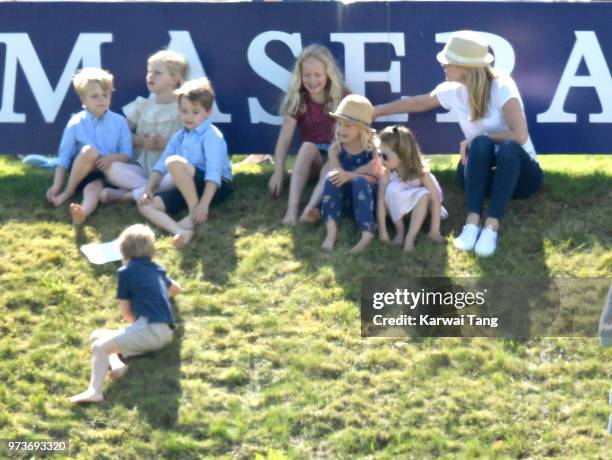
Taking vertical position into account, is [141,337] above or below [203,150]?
below

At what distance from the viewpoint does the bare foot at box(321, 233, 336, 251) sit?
32.6 ft

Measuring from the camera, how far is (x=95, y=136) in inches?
424

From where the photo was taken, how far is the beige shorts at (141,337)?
8719 mm

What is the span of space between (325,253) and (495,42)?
223cm

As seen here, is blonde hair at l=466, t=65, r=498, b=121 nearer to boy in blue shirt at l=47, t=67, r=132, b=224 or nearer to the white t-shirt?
the white t-shirt

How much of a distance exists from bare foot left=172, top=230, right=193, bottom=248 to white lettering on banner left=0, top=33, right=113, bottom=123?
5.85 feet

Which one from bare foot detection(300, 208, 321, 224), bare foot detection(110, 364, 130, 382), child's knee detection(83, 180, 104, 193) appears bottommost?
bare foot detection(110, 364, 130, 382)

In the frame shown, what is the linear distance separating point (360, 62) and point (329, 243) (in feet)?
5.62

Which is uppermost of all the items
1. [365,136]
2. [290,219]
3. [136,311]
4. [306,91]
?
[306,91]

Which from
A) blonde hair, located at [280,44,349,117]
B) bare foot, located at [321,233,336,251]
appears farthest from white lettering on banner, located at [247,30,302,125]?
bare foot, located at [321,233,336,251]

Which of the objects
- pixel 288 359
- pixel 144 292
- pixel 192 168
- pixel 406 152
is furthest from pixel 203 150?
pixel 288 359

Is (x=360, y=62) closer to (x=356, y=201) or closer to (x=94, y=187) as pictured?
(x=356, y=201)

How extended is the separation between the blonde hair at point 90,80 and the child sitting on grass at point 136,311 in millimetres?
2039

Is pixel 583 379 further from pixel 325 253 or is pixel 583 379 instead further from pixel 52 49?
pixel 52 49
